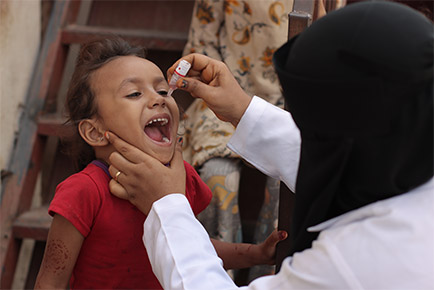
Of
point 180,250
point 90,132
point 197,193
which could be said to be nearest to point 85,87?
point 90,132

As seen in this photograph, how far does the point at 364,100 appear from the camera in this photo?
36.1 inches

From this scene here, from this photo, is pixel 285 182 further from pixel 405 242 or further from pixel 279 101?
pixel 279 101

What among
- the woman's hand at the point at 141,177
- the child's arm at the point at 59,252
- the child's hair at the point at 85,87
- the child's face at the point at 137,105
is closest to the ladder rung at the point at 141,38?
the child's hair at the point at 85,87

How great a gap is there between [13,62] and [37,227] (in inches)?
27.1

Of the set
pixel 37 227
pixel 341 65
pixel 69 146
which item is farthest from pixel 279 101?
pixel 341 65

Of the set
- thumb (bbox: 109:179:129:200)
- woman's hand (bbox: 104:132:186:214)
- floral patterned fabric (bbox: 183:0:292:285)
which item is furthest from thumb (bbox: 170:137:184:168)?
floral patterned fabric (bbox: 183:0:292:285)

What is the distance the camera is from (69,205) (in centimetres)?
134

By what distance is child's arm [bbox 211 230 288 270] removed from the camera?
5.15 ft

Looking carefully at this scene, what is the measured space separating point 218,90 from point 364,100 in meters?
0.56

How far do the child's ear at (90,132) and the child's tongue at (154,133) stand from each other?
0.43ft

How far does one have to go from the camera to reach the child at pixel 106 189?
53.5 inches

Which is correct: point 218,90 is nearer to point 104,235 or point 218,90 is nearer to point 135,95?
point 135,95

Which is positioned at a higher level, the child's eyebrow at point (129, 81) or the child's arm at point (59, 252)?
the child's eyebrow at point (129, 81)

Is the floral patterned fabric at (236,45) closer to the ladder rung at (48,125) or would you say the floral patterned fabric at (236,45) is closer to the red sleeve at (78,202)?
the ladder rung at (48,125)
